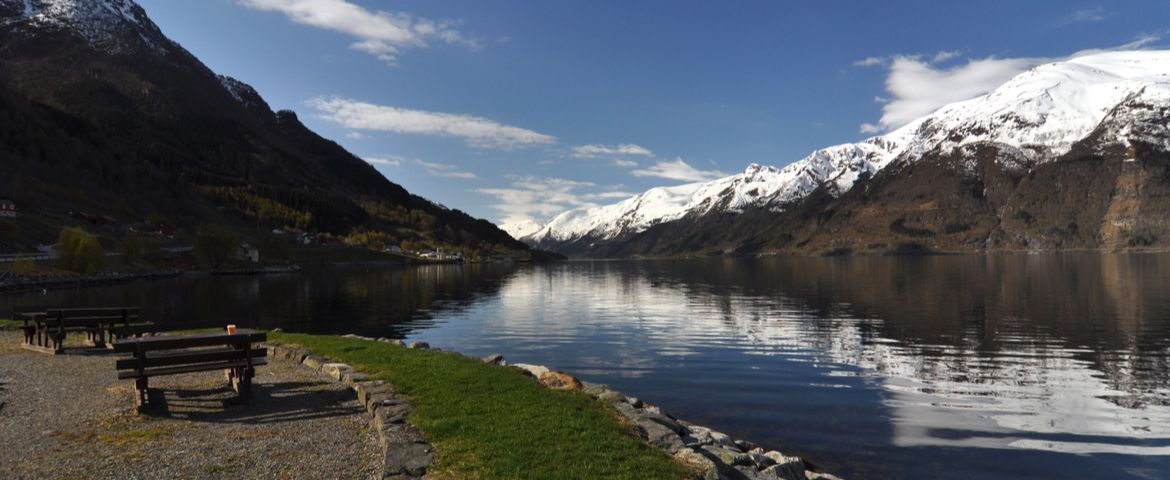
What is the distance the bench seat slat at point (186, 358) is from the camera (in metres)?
Result: 18.6

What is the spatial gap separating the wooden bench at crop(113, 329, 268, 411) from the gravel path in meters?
0.69

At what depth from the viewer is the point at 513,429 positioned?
1609cm

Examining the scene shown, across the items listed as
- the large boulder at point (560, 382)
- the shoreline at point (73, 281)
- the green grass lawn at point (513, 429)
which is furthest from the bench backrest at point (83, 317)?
the shoreline at point (73, 281)

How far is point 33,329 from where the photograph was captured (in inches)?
1286

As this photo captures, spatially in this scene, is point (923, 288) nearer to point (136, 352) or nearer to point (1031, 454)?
point (1031, 454)

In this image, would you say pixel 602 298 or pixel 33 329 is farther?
pixel 602 298

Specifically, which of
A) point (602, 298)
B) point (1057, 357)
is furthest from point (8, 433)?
point (602, 298)

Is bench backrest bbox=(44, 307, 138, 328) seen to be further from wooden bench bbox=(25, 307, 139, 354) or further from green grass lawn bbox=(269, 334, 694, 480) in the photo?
green grass lawn bbox=(269, 334, 694, 480)

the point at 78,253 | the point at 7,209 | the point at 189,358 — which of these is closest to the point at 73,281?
the point at 78,253

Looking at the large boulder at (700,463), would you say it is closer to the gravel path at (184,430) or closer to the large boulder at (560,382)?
the gravel path at (184,430)

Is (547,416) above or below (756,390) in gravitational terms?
above

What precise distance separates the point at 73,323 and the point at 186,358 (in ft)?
59.8

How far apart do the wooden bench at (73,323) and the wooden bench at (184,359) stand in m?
15.5

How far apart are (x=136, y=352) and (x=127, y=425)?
2.31 meters
